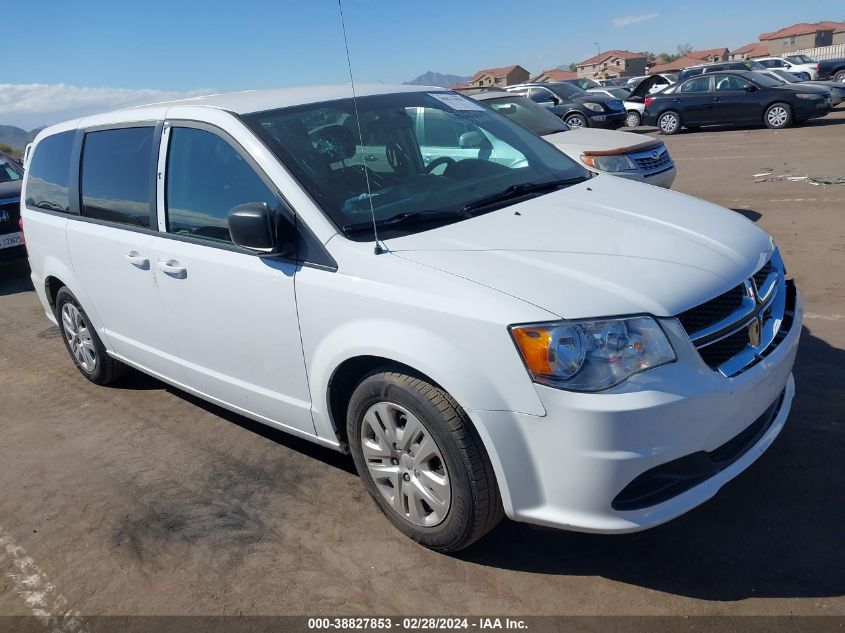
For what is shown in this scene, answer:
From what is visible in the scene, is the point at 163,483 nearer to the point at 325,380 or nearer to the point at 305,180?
the point at 325,380

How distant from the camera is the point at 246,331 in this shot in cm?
347

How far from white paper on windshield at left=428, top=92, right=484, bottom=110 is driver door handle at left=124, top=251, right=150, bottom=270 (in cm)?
187

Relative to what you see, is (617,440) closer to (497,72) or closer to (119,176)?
(119,176)

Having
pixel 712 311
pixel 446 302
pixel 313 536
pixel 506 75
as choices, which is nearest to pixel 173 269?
pixel 313 536

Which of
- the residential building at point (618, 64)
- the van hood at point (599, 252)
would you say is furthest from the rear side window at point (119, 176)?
the residential building at point (618, 64)

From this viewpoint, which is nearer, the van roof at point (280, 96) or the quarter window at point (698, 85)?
the van roof at point (280, 96)

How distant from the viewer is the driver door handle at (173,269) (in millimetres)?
3695

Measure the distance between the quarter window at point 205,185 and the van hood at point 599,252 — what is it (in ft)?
2.99

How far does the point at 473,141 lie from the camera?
4.10m

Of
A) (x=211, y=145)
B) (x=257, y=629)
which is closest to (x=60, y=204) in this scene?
(x=211, y=145)

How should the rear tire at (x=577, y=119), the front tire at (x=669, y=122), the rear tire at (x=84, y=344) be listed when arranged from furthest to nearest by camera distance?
the rear tire at (x=577, y=119) → the front tire at (x=669, y=122) → the rear tire at (x=84, y=344)

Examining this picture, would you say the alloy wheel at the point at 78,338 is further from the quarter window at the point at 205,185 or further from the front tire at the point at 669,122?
the front tire at the point at 669,122

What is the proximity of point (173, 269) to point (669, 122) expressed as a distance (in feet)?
60.7

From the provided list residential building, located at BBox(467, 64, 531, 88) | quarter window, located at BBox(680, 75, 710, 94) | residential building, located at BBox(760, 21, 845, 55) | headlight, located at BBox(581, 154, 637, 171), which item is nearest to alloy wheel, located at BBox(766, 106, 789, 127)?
quarter window, located at BBox(680, 75, 710, 94)
